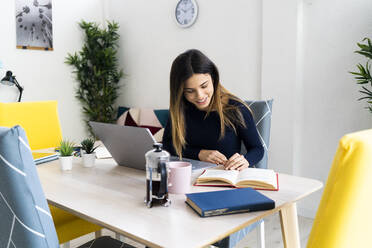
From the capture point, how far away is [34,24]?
12.8 ft

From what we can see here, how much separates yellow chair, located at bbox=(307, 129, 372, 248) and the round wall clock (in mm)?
3275

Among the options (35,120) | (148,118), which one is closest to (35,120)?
(35,120)

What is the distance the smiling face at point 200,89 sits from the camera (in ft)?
5.56

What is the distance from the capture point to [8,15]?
368 centimetres

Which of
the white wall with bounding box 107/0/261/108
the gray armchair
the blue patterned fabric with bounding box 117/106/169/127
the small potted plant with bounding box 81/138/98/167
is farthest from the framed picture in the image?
the gray armchair

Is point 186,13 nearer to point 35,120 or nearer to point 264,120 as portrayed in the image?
point 35,120

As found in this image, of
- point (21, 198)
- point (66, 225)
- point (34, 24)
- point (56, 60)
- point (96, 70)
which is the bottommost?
point (66, 225)

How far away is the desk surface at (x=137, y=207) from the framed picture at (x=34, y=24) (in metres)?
2.89

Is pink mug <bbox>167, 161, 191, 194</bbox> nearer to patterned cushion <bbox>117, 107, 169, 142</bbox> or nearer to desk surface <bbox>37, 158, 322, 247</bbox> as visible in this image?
desk surface <bbox>37, 158, 322, 247</bbox>

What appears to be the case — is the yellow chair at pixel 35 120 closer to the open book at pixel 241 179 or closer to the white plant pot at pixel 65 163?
the white plant pot at pixel 65 163

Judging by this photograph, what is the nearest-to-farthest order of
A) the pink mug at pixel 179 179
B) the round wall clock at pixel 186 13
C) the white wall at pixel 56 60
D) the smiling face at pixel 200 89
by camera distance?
1. the pink mug at pixel 179 179
2. the smiling face at pixel 200 89
3. the round wall clock at pixel 186 13
4. the white wall at pixel 56 60

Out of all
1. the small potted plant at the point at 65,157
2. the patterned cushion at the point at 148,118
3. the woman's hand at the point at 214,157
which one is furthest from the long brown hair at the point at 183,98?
the patterned cushion at the point at 148,118

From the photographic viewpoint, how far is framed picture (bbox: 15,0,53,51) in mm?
3777

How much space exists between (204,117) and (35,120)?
1.19 m
